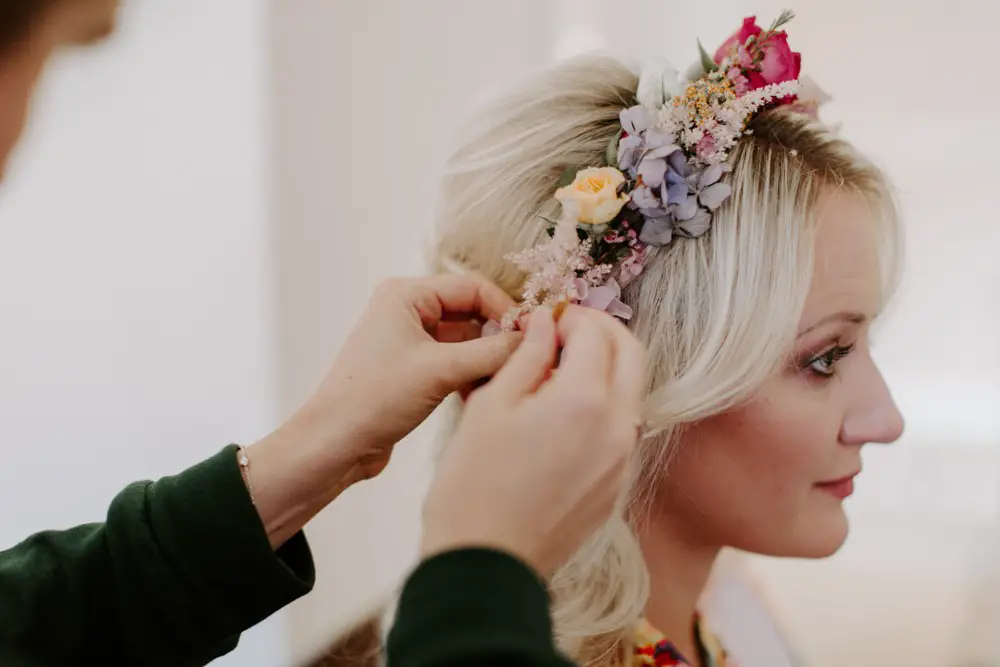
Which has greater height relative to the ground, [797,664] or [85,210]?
[85,210]

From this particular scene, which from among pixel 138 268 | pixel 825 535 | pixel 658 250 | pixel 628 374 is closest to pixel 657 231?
pixel 658 250

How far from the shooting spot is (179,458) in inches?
49.7

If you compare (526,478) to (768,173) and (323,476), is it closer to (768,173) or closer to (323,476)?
(323,476)

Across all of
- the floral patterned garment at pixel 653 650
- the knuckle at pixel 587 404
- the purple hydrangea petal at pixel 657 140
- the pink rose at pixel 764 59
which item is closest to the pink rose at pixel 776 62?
the pink rose at pixel 764 59

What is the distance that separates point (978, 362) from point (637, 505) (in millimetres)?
908

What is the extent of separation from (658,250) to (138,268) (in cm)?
75

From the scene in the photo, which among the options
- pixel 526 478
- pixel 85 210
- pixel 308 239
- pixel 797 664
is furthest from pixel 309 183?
pixel 797 664

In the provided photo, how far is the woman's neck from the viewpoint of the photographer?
1.02 m

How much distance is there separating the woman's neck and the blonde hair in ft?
0.19

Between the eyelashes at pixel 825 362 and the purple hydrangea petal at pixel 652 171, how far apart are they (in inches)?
10.6

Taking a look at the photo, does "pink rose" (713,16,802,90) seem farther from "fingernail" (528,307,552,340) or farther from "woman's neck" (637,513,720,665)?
"woman's neck" (637,513,720,665)

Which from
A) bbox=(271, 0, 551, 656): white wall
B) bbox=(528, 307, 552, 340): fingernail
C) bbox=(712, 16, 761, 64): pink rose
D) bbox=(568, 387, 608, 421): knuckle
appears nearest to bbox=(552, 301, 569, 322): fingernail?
bbox=(528, 307, 552, 340): fingernail

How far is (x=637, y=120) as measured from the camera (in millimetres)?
900

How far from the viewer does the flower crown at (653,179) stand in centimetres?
86
